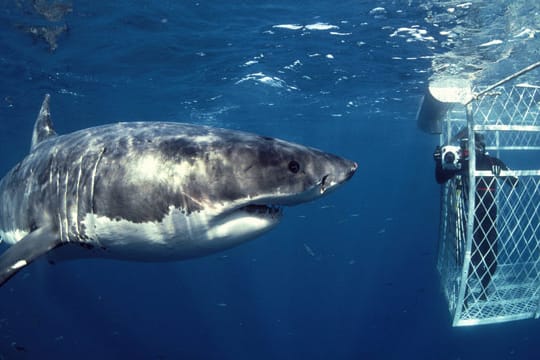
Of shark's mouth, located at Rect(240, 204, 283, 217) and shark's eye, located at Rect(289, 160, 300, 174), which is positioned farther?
shark's mouth, located at Rect(240, 204, 283, 217)

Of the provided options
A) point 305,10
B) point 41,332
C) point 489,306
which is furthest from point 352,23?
point 41,332

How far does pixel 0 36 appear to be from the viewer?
12.3 m

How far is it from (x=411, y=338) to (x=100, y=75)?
32791mm

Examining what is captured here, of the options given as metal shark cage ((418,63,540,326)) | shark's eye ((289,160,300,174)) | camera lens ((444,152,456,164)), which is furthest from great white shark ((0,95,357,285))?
camera lens ((444,152,456,164))

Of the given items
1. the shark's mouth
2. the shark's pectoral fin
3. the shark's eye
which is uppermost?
the shark's eye

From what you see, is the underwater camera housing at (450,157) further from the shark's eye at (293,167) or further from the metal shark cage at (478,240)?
the shark's eye at (293,167)

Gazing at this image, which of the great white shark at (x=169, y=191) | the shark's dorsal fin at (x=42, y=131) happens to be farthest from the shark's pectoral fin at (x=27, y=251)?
the shark's dorsal fin at (x=42, y=131)

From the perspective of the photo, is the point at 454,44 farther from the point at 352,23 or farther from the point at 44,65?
the point at 44,65

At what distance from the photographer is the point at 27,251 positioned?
301 cm

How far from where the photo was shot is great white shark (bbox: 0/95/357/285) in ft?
9.11

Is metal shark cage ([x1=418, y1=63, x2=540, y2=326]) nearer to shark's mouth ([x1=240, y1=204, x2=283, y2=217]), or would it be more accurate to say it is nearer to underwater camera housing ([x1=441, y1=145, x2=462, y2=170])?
underwater camera housing ([x1=441, y1=145, x2=462, y2=170])

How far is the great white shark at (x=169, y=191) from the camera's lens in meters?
2.78

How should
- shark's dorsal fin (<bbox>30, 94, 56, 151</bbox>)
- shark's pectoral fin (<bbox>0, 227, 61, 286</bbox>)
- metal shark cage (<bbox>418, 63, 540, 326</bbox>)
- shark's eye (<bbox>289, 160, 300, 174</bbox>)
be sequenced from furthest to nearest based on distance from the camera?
metal shark cage (<bbox>418, 63, 540, 326</bbox>) < shark's dorsal fin (<bbox>30, 94, 56, 151</bbox>) < shark's pectoral fin (<bbox>0, 227, 61, 286</bbox>) < shark's eye (<bbox>289, 160, 300, 174</bbox>)

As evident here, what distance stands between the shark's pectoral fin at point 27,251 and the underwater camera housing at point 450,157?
626 centimetres
